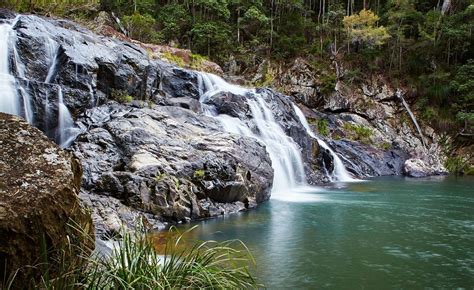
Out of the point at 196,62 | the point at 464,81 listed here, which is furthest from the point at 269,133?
the point at 464,81

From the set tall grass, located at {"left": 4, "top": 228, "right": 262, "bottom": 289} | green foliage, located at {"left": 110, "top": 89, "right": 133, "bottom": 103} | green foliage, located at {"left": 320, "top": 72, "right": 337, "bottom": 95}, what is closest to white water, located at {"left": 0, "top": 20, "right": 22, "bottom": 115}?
green foliage, located at {"left": 110, "top": 89, "right": 133, "bottom": 103}

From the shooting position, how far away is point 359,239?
9320mm

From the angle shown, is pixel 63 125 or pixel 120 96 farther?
pixel 120 96

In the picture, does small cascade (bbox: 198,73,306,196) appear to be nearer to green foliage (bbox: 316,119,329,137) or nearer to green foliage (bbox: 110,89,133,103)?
green foliage (bbox: 110,89,133,103)

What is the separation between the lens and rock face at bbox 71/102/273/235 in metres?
9.80

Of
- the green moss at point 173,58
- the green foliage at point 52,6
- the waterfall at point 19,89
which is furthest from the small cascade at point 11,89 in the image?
the green moss at point 173,58

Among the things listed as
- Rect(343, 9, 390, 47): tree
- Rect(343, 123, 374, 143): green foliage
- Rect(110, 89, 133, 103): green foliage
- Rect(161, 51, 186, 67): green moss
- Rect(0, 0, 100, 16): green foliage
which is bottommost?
Rect(343, 123, 374, 143): green foliage

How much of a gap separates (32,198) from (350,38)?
32.0 m

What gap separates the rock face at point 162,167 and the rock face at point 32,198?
4954 mm

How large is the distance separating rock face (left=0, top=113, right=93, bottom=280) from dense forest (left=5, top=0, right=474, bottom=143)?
2670 cm

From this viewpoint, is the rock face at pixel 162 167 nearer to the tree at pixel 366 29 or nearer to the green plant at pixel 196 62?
the green plant at pixel 196 62

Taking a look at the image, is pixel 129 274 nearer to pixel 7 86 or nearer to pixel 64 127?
pixel 64 127

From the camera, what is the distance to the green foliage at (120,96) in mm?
14820

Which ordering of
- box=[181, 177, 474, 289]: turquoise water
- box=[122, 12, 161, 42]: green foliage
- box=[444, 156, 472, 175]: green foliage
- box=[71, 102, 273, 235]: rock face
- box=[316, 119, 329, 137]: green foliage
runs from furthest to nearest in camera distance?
box=[122, 12, 161, 42]: green foliage < box=[316, 119, 329, 137]: green foliage < box=[444, 156, 472, 175]: green foliage < box=[71, 102, 273, 235]: rock face < box=[181, 177, 474, 289]: turquoise water
